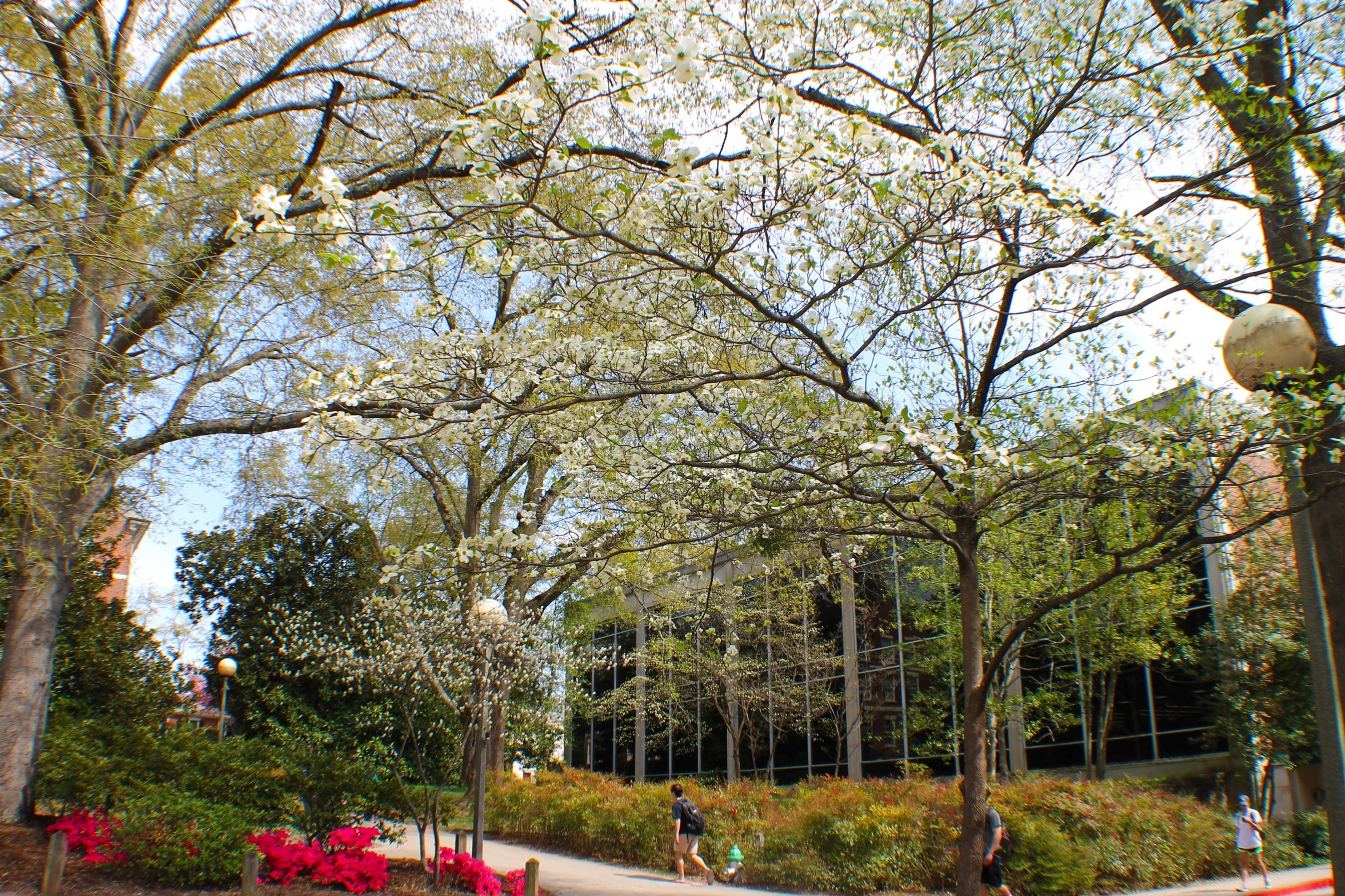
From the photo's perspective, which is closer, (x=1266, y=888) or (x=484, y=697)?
(x=484, y=697)

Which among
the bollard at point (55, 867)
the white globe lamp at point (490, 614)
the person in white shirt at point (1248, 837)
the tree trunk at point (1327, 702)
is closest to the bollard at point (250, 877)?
the bollard at point (55, 867)

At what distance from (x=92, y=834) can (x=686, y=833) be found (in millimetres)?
7912

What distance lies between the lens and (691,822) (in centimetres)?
1370

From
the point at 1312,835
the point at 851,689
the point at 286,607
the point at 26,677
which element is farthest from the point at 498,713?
the point at 1312,835

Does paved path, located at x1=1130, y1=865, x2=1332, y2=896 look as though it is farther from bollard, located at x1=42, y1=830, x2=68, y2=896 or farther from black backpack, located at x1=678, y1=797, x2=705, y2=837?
bollard, located at x1=42, y1=830, x2=68, y2=896

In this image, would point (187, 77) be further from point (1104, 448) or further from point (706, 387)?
point (1104, 448)

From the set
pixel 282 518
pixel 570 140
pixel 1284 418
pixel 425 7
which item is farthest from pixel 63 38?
pixel 282 518

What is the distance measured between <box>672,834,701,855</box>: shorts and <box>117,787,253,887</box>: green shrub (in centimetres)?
638

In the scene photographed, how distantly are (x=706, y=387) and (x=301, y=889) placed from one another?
7.26 m

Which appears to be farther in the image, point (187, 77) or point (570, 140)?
point (187, 77)

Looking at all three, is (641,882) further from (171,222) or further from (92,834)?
(171,222)

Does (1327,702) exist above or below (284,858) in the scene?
above

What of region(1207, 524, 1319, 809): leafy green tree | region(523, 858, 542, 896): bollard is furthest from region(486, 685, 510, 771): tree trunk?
region(1207, 524, 1319, 809): leafy green tree

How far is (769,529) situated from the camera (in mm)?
7672
